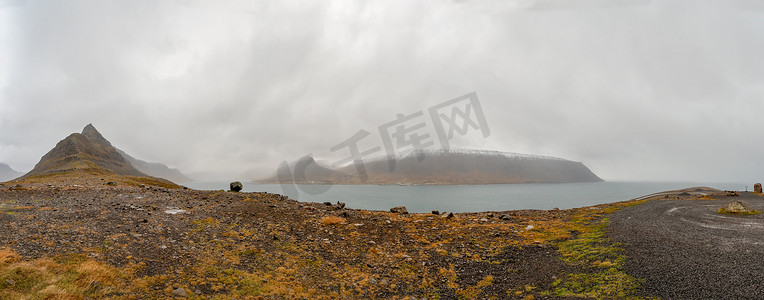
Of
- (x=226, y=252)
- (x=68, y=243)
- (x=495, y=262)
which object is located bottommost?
(x=495, y=262)

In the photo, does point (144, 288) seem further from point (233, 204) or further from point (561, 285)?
point (561, 285)

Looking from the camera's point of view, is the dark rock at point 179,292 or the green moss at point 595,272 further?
the green moss at point 595,272

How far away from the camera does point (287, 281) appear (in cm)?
907

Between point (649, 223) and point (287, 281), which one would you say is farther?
point (649, 223)

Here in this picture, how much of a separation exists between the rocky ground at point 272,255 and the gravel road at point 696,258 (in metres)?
0.72

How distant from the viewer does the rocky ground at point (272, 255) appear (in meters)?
7.86

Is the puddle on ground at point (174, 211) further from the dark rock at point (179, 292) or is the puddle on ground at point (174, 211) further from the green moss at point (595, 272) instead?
the green moss at point (595, 272)

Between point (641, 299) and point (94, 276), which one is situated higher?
point (94, 276)

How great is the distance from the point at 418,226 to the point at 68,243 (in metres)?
14.1

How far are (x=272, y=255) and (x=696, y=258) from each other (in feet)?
48.4

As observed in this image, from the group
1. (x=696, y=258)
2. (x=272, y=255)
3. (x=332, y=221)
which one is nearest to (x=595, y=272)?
(x=696, y=258)

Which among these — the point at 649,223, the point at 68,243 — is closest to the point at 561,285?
the point at 649,223

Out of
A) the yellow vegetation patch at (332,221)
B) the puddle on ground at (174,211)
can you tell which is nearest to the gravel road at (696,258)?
the yellow vegetation patch at (332,221)

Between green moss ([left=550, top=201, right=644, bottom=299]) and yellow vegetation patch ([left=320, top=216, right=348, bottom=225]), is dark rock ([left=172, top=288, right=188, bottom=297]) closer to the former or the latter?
yellow vegetation patch ([left=320, top=216, right=348, bottom=225])
